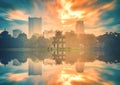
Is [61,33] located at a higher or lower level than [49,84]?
higher

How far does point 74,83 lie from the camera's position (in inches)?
646

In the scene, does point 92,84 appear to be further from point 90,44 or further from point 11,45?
point 90,44

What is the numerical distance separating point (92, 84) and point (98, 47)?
126903mm

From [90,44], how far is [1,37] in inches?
1685

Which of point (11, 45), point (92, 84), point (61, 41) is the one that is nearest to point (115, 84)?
point (92, 84)

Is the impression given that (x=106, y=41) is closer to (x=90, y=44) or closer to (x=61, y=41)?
(x=90, y=44)

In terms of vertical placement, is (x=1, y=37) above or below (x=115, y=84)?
above

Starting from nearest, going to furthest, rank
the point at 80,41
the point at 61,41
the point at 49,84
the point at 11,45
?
the point at 49,84 < the point at 61,41 < the point at 11,45 < the point at 80,41

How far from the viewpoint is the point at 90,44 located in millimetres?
136625

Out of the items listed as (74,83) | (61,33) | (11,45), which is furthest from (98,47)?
(74,83)

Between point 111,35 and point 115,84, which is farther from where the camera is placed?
point 111,35

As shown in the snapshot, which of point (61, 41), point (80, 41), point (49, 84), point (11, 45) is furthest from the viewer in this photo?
point (80, 41)

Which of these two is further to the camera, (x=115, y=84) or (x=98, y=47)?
(x=98, y=47)

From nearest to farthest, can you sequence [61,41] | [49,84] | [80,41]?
[49,84] < [61,41] < [80,41]
